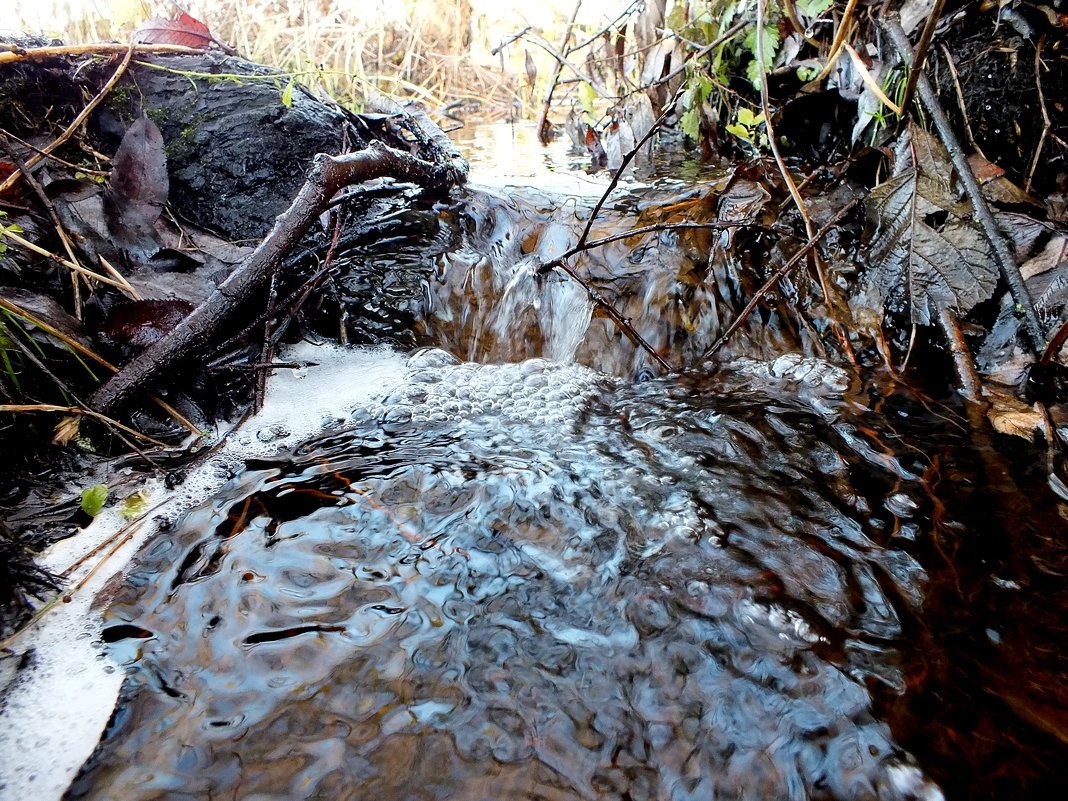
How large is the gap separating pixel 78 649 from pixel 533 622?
819 mm

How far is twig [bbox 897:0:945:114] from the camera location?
158 centimetres

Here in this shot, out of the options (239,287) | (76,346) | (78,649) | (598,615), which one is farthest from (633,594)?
(76,346)

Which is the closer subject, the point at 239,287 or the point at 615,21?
the point at 239,287

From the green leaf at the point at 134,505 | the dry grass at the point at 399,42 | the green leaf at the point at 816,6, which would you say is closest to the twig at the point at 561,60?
the green leaf at the point at 816,6

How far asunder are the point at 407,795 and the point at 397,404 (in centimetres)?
121

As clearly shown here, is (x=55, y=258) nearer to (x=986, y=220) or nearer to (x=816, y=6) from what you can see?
(x=986, y=220)

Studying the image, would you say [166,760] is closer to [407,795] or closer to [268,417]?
[407,795]

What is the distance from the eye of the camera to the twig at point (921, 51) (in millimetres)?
1575

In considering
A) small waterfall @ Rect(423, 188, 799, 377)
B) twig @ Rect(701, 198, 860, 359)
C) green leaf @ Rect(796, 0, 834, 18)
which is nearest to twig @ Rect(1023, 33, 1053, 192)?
twig @ Rect(701, 198, 860, 359)

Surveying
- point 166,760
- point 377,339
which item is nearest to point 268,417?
point 377,339

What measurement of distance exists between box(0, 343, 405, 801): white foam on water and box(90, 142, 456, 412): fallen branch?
0.87ft

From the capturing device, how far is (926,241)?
5.91ft

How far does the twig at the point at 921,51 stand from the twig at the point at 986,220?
0.01 m

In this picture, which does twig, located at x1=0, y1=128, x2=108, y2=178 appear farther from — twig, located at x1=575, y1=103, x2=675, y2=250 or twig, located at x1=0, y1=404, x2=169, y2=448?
twig, located at x1=575, y1=103, x2=675, y2=250
